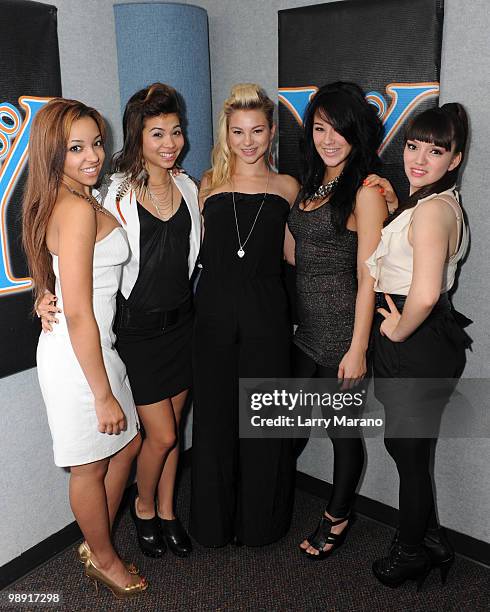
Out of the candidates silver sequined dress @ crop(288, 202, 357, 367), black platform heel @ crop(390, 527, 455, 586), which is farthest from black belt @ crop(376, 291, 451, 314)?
black platform heel @ crop(390, 527, 455, 586)

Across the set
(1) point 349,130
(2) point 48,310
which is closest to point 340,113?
(1) point 349,130

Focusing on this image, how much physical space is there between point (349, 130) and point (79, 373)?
125 centimetres

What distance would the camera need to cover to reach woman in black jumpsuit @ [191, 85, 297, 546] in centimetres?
220

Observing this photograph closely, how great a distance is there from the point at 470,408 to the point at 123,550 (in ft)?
5.14

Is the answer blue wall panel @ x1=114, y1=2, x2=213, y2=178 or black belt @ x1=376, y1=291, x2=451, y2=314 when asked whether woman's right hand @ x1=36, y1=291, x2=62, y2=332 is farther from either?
black belt @ x1=376, y1=291, x2=451, y2=314

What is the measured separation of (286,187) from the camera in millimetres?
2322

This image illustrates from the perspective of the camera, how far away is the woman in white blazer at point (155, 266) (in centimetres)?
211

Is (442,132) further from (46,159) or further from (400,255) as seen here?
(46,159)

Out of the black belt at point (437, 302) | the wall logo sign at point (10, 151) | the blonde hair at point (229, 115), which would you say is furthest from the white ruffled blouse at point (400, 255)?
the wall logo sign at point (10, 151)

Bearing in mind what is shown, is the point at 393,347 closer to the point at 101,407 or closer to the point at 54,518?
the point at 101,407

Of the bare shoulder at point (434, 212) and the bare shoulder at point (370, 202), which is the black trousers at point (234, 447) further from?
the bare shoulder at point (434, 212)

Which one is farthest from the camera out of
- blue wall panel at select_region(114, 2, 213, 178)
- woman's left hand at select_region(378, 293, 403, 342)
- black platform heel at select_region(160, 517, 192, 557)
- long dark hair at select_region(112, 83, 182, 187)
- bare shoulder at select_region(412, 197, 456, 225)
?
black platform heel at select_region(160, 517, 192, 557)

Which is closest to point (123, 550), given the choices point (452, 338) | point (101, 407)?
point (101, 407)

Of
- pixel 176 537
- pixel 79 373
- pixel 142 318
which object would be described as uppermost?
pixel 142 318
